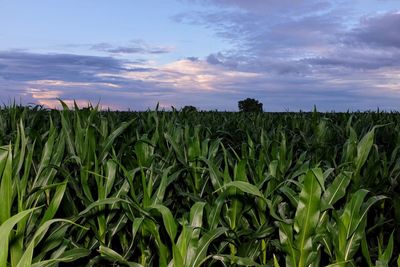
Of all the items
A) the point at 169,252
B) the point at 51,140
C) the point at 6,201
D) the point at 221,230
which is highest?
the point at 51,140

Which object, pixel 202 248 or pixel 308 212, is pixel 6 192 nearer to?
pixel 202 248

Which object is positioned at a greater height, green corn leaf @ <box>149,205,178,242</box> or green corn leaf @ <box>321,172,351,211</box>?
green corn leaf @ <box>321,172,351,211</box>

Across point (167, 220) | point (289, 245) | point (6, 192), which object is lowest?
point (289, 245)

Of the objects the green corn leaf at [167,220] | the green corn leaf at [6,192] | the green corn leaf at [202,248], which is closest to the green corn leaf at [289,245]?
the green corn leaf at [202,248]

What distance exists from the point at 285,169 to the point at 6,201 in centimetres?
178

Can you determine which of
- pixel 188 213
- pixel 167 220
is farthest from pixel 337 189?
pixel 167 220

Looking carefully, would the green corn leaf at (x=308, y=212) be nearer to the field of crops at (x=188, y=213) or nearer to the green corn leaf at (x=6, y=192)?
the field of crops at (x=188, y=213)

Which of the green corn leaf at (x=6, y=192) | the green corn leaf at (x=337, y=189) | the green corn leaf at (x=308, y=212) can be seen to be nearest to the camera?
the green corn leaf at (x=6, y=192)

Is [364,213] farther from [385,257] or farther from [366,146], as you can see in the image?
[366,146]

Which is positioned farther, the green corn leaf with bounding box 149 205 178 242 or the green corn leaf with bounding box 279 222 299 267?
the green corn leaf with bounding box 279 222 299 267

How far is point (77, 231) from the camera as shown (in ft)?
8.34

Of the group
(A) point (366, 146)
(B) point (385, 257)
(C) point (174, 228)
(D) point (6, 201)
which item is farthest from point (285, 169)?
(D) point (6, 201)

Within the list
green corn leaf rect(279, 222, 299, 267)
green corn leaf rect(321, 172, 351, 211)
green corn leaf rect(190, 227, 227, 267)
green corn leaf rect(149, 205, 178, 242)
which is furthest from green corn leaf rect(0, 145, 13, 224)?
green corn leaf rect(321, 172, 351, 211)

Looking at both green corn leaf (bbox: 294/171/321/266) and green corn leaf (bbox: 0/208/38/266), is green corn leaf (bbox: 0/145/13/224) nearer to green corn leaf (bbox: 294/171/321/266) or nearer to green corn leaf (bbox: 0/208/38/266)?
green corn leaf (bbox: 0/208/38/266)
